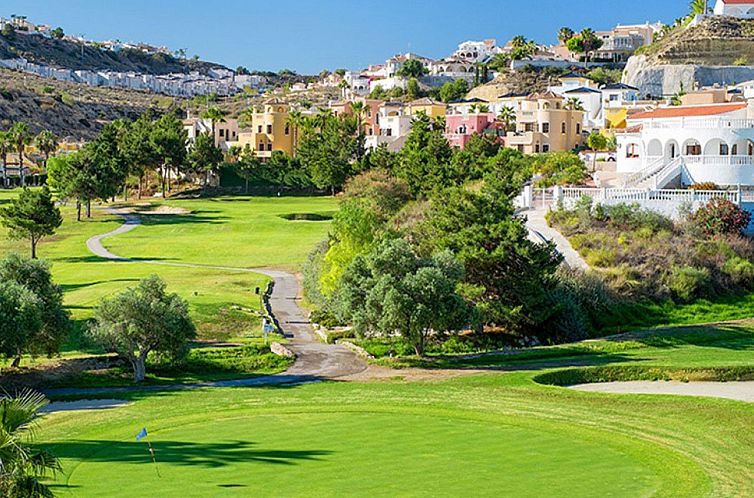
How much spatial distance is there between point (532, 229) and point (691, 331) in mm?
12962

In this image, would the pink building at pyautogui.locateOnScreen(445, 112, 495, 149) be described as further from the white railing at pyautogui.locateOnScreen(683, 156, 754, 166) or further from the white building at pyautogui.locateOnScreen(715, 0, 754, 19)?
the white railing at pyautogui.locateOnScreen(683, 156, 754, 166)

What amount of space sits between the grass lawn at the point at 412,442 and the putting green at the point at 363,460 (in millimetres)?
46

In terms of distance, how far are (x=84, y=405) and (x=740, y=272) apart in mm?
33514

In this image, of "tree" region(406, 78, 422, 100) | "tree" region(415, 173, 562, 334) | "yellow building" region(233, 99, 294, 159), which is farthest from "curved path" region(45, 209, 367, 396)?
"tree" region(406, 78, 422, 100)

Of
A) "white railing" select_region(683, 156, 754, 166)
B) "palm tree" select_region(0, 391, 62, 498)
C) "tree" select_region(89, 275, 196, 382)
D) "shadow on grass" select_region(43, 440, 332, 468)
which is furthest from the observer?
"white railing" select_region(683, 156, 754, 166)

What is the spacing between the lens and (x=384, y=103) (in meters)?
136

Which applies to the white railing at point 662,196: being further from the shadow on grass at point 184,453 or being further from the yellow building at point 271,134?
the yellow building at point 271,134

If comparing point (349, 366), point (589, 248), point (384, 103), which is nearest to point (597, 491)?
point (349, 366)

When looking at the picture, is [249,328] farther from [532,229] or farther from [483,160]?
[483,160]

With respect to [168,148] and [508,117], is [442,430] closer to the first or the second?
[508,117]

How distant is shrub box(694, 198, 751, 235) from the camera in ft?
185

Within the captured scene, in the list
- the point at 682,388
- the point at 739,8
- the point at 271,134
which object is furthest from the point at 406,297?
the point at 739,8

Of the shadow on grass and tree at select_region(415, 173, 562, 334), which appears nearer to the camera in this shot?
the shadow on grass

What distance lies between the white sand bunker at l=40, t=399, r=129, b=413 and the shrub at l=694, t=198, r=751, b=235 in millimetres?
33856
